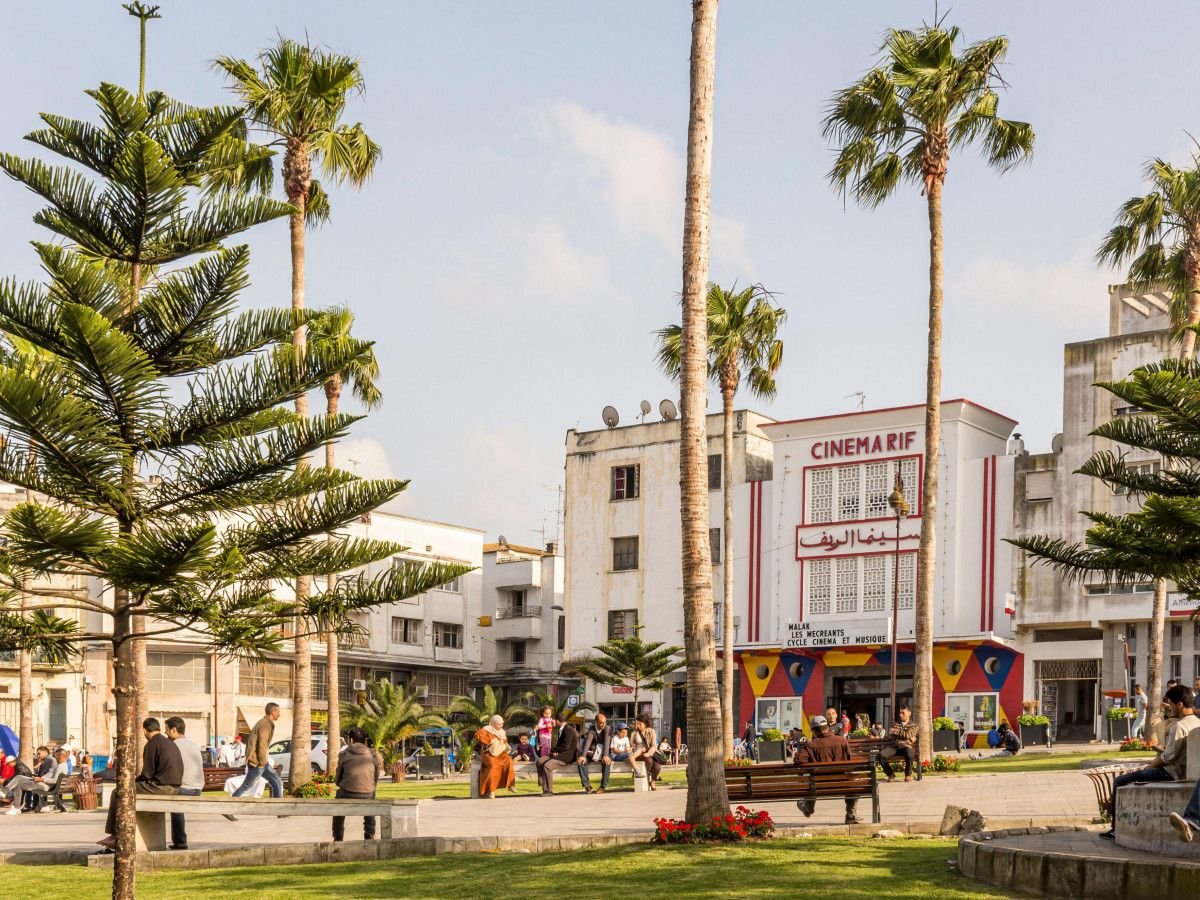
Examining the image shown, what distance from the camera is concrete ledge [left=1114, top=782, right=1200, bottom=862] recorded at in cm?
1212

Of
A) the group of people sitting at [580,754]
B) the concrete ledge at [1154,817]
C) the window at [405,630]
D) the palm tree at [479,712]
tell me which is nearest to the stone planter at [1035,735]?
the group of people sitting at [580,754]

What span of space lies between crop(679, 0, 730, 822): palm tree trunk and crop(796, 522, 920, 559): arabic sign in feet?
119

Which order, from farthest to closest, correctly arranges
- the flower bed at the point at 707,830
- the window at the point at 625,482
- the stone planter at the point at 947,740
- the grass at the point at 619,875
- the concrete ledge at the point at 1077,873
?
the window at the point at 625,482 < the stone planter at the point at 947,740 < the flower bed at the point at 707,830 < the grass at the point at 619,875 < the concrete ledge at the point at 1077,873

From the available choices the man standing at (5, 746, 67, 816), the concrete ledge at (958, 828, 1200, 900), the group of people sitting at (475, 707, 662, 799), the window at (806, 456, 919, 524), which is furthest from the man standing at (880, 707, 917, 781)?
the window at (806, 456, 919, 524)

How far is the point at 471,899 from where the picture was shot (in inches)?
475

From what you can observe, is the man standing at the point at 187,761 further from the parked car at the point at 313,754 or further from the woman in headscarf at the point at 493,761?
the parked car at the point at 313,754

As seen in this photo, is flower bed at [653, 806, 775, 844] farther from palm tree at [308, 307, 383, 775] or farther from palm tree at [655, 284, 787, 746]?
palm tree at [655, 284, 787, 746]

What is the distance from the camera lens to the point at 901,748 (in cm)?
2533

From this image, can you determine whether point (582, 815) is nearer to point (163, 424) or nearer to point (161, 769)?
point (161, 769)

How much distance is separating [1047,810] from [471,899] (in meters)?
9.08

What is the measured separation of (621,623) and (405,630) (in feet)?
41.8

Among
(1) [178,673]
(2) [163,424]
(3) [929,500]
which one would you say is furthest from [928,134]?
(1) [178,673]

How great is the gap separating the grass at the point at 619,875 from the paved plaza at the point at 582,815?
6.56ft

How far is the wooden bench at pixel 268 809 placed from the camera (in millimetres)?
15508
